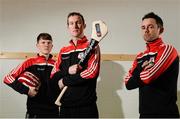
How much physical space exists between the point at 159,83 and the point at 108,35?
1.14m

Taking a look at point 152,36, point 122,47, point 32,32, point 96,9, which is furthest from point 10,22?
point 152,36

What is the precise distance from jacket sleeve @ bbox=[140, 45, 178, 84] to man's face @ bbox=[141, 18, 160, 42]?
0.15 meters

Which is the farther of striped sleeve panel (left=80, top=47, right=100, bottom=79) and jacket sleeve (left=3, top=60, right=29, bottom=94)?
jacket sleeve (left=3, top=60, right=29, bottom=94)

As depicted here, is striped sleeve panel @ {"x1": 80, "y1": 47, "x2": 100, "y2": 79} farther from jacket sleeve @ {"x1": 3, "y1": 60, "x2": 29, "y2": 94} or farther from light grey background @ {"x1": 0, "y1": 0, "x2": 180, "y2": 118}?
light grey background @ {"x1": 0, "y1": 0, "x2": 180, "y2": 118}

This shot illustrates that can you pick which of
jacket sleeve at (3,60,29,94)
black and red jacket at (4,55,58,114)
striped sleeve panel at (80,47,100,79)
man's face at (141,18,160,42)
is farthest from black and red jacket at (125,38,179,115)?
jacket sleeve at (3,60,29,94)

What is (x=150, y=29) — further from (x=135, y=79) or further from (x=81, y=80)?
(x=81, y=80)

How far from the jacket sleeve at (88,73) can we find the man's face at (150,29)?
1.23 feet

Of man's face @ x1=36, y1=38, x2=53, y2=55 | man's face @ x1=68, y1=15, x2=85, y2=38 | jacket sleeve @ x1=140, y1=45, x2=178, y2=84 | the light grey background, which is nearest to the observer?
jacket sleeve @ x1=140, y1=45, x2=178, y2=84

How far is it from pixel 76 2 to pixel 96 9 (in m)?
0.23

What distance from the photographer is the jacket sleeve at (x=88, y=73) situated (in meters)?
1.73

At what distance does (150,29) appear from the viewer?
1.85 meters

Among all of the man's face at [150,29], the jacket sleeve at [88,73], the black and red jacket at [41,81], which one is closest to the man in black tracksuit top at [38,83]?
the black and red jacket at [41,81]

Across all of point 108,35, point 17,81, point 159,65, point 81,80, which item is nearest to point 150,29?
point 159,65

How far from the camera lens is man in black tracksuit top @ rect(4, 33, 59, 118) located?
7.38 feet
